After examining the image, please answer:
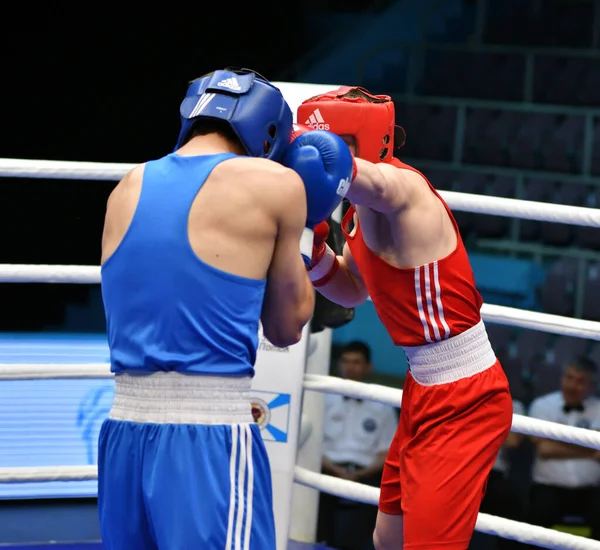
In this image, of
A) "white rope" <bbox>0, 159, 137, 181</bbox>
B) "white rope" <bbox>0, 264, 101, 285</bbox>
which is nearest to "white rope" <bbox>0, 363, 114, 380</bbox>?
"white rope" <bbox>0, 264, 101, 285</bbox>

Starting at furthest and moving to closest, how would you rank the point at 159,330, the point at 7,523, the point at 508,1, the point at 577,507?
the point at 508,1 → the point at 577,507 → the point at 7,523 → the point at 159,330

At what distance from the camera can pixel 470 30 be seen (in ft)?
23.9

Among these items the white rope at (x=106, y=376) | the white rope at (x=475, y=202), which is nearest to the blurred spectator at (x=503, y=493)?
the white rope at (x=106, y=376)

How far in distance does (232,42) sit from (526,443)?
3.60m

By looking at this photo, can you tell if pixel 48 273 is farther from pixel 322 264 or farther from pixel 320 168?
pixel 320 168

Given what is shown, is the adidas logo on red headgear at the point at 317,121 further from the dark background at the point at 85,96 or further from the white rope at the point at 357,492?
the dark background at the point at 85,96

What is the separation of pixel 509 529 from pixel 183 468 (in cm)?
134

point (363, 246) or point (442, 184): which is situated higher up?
point (442, 184)

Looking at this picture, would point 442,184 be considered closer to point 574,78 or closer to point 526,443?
point 574,78

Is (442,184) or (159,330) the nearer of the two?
(159,330)

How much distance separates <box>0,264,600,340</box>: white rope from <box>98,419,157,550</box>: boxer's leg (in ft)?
3.89

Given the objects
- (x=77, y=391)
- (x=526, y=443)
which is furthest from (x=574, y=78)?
(x=77, y=391)

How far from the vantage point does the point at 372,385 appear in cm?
298

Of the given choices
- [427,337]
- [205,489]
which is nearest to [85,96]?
[427,337]
